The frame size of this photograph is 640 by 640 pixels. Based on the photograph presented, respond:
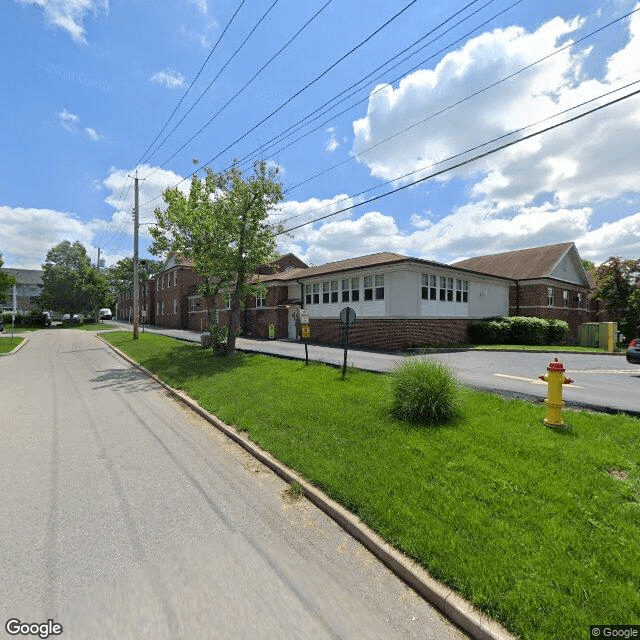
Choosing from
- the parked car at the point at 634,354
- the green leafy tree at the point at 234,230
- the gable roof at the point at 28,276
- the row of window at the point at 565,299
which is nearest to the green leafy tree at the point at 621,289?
the row of window at the point at 565,299

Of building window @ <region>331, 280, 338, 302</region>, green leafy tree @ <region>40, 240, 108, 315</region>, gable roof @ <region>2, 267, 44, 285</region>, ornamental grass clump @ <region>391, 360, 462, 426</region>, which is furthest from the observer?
gable roof @ <region>2, 267, 44, 285</region>

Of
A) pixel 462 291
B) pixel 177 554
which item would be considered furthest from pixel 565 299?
pixel 177 554

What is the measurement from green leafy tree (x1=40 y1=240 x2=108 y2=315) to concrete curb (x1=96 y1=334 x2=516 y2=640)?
2107 inches

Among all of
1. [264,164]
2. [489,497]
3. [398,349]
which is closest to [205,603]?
[489,497]

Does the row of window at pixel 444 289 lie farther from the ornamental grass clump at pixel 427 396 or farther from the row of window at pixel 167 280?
the row of window at pixel 167 280

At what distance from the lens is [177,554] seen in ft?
10.4

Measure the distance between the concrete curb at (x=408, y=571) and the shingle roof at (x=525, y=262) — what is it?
26894 mm

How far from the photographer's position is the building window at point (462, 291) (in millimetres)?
22103

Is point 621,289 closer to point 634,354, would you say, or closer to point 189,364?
point 634,354

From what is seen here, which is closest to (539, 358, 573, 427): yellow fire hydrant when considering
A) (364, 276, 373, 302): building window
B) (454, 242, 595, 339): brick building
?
(364, 276, 373, 302): building window

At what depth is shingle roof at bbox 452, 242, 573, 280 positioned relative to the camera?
26.8 m

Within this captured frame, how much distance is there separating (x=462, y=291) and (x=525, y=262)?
10360 millimetres

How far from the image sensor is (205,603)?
2617 mm

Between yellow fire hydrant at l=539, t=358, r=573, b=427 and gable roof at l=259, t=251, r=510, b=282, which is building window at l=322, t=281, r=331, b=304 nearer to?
gable roof at l=259, t=251, r=510, b=282
